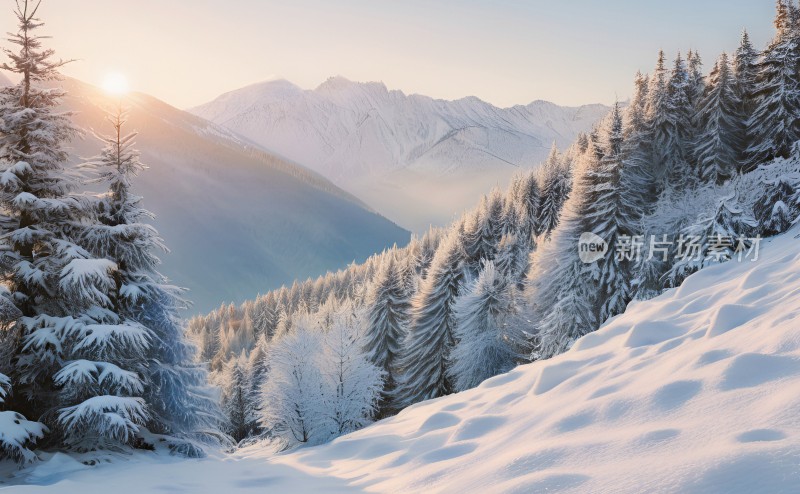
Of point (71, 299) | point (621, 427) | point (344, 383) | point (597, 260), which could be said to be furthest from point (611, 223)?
point (71, 299)

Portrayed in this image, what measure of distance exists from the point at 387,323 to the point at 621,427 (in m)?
31.5

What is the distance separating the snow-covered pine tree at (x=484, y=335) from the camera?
2947 centimetres

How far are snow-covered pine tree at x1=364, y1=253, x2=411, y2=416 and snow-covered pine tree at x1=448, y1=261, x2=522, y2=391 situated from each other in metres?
5.86

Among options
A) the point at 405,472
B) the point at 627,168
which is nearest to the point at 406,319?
the point at 627,168

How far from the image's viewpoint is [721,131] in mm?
32625

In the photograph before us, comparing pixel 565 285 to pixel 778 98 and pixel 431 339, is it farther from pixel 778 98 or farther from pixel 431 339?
pixel 778 98

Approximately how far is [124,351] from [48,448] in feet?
9.08

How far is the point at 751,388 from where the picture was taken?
15.4 ft

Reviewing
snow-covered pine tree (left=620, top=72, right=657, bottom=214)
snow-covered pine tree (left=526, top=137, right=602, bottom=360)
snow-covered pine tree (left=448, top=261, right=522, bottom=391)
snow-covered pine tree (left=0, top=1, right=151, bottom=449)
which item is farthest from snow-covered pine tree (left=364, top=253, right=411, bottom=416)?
snow-covered pine tree (left=0, top=1, right=151, bottom=449)

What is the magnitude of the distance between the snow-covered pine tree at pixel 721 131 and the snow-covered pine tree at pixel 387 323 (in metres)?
22.7

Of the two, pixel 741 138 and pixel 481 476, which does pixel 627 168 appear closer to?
pixel 741 138

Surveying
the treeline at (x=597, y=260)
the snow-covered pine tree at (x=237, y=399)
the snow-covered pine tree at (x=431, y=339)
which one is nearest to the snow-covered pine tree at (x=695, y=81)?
the treeline at (x=597, y=260)

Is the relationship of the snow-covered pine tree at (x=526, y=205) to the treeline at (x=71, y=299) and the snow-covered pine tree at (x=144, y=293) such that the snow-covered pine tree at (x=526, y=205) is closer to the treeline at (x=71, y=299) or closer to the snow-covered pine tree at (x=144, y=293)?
the snow-covered pine tree at (x=144, y=293)

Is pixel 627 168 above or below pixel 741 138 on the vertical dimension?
below
